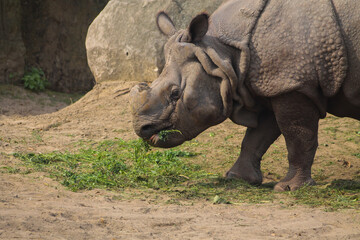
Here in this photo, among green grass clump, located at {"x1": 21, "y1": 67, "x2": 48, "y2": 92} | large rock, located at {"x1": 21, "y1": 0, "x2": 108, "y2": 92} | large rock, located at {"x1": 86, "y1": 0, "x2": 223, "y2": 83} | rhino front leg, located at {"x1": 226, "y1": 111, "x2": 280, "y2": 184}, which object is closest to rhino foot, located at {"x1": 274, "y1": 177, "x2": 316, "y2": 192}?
rhino front leg, located at {"x1": 226, "y1": 111, "x2": 280, "y2": 184}

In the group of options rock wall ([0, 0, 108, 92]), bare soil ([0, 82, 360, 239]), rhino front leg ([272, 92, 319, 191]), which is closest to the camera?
bare soil ([0, 82, 360, 239])

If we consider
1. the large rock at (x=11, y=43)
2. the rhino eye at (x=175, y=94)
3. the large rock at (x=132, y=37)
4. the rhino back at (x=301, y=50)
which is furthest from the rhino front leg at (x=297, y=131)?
the large rock at (x=11, y=43)

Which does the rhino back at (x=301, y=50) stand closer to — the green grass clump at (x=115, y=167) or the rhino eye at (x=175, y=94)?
the rhino eye at (x=175, y=94)

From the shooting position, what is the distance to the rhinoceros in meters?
4.73

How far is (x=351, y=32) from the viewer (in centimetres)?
470

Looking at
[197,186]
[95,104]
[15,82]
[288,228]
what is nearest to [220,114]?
[197,186]

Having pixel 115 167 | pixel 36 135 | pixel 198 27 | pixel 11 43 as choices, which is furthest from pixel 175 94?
pixel 11 43

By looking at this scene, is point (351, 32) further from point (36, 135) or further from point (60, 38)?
point (60, 38)

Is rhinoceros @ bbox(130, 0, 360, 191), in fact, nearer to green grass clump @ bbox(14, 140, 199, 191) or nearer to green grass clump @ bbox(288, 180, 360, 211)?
green grass clump @ bbox(288, 180, 360, 211)

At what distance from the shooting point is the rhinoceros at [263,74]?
4727 millimetres

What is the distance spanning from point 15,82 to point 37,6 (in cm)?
216

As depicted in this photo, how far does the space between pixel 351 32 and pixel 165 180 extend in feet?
7.34

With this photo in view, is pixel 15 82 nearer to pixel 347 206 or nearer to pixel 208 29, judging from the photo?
pixel 208 29

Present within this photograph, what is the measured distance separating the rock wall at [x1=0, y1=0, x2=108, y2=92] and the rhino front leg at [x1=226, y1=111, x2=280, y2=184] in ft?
28.6
